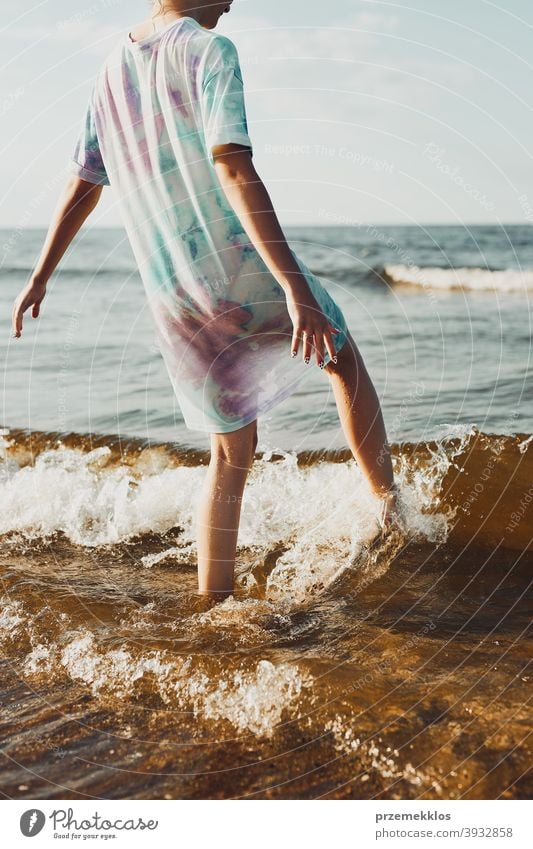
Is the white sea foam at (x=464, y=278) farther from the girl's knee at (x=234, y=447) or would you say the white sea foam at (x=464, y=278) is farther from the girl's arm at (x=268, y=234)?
the girl's arm at (x=268, y=234)

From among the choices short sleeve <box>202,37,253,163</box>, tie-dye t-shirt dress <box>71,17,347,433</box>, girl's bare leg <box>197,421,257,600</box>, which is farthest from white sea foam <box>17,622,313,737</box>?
short sleeve <box>202,37,253,163</box>

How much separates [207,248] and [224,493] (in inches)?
29.7

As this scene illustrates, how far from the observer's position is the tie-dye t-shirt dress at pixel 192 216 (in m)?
2.10

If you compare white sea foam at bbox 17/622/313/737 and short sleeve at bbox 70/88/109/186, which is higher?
short sleeve at bbox 70/88/109/186

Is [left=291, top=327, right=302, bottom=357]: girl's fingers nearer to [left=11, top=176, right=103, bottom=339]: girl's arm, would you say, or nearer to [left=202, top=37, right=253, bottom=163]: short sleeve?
[left=202, top=37, right=253, bottom=163]: short sleeve

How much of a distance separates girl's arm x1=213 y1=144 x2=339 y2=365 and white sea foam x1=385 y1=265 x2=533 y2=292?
37.1 feet

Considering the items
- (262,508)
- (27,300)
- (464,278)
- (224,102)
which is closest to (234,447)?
(27,300)

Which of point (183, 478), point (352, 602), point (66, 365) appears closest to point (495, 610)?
point (352, 602)

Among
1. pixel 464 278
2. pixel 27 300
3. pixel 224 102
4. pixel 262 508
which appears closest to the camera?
pixel 224 102

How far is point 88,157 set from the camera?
100.0 inches

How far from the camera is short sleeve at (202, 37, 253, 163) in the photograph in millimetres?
1998

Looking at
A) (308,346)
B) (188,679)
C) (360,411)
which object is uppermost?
(308,346)

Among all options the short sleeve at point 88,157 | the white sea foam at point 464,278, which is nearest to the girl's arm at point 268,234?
the short sleeve at point 88,157

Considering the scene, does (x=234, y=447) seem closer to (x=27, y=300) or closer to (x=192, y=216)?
(x=192, y=216)
